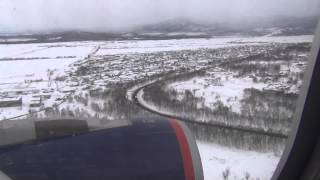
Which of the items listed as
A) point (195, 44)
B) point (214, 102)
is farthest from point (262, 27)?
point (195, 44)

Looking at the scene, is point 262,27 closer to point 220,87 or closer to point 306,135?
point 220,87

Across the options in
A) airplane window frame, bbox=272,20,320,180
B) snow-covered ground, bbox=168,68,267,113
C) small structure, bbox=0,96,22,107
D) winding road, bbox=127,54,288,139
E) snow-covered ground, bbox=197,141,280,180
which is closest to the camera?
airplane window frame, bbox=272,20,320,180

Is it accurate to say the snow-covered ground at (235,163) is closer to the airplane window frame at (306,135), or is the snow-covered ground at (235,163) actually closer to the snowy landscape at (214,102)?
the snowy landscape at (214,102)

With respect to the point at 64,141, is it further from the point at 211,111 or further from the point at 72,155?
the point at 211,111

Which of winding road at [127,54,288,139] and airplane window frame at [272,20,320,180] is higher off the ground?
airplane window frame at [272,20,320,180]

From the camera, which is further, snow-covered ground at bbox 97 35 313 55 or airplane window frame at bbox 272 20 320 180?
snow-covered ground at bbox 97 35 313 55

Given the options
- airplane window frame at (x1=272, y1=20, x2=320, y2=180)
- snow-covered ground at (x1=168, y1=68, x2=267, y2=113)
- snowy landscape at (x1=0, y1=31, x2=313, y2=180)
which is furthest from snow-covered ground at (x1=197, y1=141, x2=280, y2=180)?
snow-covered ground at (x1=168, y1=68, x2=267, y2=113)

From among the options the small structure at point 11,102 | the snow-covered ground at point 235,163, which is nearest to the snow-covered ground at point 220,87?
the snow-covered ground at point 235,163

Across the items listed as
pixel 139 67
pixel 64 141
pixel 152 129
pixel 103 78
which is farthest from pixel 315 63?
pixel 139 67

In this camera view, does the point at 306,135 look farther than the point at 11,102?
No

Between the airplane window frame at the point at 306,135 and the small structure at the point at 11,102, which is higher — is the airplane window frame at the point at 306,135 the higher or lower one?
the higher one

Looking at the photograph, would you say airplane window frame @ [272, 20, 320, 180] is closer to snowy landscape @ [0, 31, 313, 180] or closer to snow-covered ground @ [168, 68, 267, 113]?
snowy landscape @ [0, 31, 313, 180]
